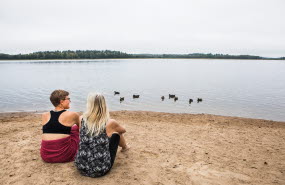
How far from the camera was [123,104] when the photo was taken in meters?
20.3

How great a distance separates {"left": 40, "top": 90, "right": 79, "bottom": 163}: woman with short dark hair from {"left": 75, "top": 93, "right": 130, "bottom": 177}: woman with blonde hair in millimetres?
391

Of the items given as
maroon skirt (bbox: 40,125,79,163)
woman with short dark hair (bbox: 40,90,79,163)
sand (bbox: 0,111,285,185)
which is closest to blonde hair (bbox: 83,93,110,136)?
woman with short dark hair (bbox: 40,90,79,163)

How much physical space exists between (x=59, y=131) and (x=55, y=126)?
6.0 inches

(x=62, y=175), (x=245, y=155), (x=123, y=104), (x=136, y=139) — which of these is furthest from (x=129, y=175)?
(x=123, y=104)

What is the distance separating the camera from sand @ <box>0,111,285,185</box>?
484cm

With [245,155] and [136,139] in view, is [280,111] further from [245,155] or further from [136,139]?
[136,139]

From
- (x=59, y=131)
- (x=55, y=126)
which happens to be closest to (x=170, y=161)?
(x=59, y=131)

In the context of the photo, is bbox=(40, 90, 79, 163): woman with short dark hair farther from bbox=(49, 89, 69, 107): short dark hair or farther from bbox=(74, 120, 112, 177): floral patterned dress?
bbox=(74, 120, 112, 177): floral patterned dress

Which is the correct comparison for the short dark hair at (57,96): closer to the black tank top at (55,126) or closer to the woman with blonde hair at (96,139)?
the black tank top at (55,126)

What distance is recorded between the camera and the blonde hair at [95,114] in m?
4.20

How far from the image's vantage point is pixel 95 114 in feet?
13.9

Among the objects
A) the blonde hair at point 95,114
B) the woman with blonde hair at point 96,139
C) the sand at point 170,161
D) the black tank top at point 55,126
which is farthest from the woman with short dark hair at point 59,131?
the blonde hair at point 95,114

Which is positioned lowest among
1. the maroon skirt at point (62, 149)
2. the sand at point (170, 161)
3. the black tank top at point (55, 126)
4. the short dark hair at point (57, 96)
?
the sand at point (170, 161)

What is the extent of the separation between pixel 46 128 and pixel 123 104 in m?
15.6
